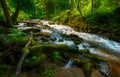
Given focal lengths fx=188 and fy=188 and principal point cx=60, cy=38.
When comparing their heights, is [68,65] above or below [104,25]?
above

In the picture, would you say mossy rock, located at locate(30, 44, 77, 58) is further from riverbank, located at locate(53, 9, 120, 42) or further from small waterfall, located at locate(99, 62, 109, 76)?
riverbank, located at locate(53, 9, 120, 42)

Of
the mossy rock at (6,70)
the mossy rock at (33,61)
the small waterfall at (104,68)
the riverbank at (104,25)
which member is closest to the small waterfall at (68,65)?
the mossy rock at (33,61)

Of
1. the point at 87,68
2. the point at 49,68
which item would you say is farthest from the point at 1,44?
the point at 87,68

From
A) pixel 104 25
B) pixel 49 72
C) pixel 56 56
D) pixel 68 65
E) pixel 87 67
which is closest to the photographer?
pixel 49 72

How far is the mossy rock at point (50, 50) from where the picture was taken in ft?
25.9

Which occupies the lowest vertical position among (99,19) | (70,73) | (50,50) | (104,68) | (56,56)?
(104,68)

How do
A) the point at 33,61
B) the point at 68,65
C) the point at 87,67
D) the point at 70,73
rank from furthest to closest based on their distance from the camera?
the point at 68,65
the point at 87,67
the point at 70,73
the point at 33,61

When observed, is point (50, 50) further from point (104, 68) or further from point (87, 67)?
point (104, 68)

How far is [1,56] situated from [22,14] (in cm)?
2493

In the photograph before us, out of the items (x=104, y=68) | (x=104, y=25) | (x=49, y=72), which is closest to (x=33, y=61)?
(x=49, y=72)

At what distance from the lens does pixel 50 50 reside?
845 cm

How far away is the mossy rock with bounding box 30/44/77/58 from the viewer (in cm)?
789

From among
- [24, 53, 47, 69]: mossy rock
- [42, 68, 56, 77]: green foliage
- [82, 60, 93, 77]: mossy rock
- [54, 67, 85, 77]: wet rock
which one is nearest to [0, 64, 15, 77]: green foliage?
[24, 53, 47, 69]: mossy rock

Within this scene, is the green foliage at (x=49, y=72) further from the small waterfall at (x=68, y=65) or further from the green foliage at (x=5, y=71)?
the green foliage at (x=5, y=71)
